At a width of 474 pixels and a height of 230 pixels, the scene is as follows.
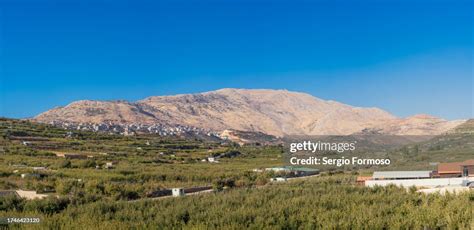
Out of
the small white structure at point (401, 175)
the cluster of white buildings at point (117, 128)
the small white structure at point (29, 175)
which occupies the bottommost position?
the small white structure at point (401, 175)

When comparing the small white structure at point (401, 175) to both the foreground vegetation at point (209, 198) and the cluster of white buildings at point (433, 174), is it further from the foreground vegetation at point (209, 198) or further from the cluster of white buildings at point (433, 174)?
the foreground vegetation at point (209, 198)

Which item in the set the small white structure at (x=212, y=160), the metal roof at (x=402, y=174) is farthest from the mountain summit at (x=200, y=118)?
the metal roof at (x=402, y=174)

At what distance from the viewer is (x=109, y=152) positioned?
182 feet

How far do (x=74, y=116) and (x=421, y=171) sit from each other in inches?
4946

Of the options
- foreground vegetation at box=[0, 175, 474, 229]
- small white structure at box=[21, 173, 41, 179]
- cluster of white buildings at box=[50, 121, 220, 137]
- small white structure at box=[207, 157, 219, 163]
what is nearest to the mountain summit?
cluster of white buildings at box=[50, 121, 220, 137]

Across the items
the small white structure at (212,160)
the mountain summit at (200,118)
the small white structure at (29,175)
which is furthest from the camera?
the mountain summit at (200,118)

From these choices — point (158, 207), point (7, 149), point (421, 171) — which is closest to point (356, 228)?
point (158, 207)

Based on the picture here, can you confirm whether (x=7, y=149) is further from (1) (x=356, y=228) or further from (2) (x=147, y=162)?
(1) (x=356, y=228)

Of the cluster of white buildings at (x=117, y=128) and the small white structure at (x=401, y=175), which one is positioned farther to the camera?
the cluster of white buildings at (x=117, y=128)

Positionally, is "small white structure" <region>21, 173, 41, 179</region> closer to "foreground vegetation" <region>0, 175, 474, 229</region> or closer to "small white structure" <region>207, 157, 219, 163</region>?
"foreground vegetation" <region>0, 175, 474, 229</region>

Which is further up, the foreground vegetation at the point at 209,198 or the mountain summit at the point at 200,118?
the mountain summit at the point at 200,118

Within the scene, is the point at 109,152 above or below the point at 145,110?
below

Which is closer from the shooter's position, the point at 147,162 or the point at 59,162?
the point at 59,162

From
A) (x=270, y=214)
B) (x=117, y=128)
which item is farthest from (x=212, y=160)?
(x=117, y=128)
